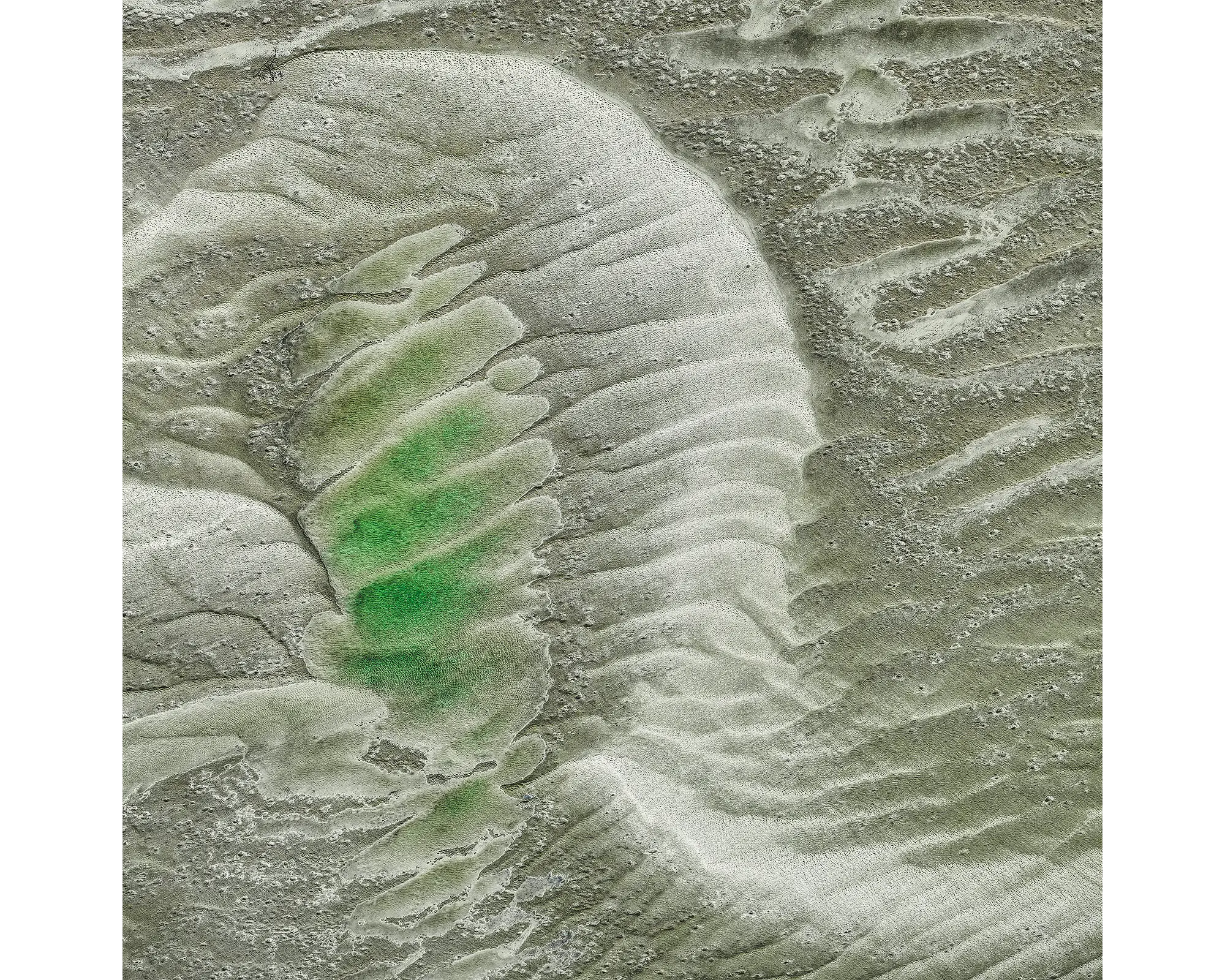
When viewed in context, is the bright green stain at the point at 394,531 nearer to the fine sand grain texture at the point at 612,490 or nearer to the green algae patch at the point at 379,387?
the fine sand grain texture at the point at 612,490

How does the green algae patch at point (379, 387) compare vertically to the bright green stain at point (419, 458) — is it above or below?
above

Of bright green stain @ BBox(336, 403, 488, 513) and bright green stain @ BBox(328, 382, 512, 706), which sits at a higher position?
bright green stain @ BBox(336, 403, 488, 513)

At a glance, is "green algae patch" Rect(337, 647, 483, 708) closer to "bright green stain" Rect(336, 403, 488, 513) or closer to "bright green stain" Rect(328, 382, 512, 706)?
"bright green stain" Rect(328, 382, 512, 706)

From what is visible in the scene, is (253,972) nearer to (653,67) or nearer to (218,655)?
(218,655)

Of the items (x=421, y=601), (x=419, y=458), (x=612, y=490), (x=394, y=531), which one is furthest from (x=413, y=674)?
(x=612, y=490)

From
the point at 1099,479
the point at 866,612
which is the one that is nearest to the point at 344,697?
the point at 866,612

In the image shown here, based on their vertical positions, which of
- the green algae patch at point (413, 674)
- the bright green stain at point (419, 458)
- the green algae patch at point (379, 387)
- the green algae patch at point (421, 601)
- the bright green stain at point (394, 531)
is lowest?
the green algae patch at point (413, 674)

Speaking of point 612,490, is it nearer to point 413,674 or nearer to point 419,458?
point 419,458

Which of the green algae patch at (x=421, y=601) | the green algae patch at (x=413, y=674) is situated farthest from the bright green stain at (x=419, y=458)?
the green algae patch at (x=413, y=674)

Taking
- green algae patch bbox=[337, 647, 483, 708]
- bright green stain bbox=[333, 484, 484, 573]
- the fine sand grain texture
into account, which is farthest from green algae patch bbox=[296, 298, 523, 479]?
green algae patch bbox=[337, 647, 483, 708]
